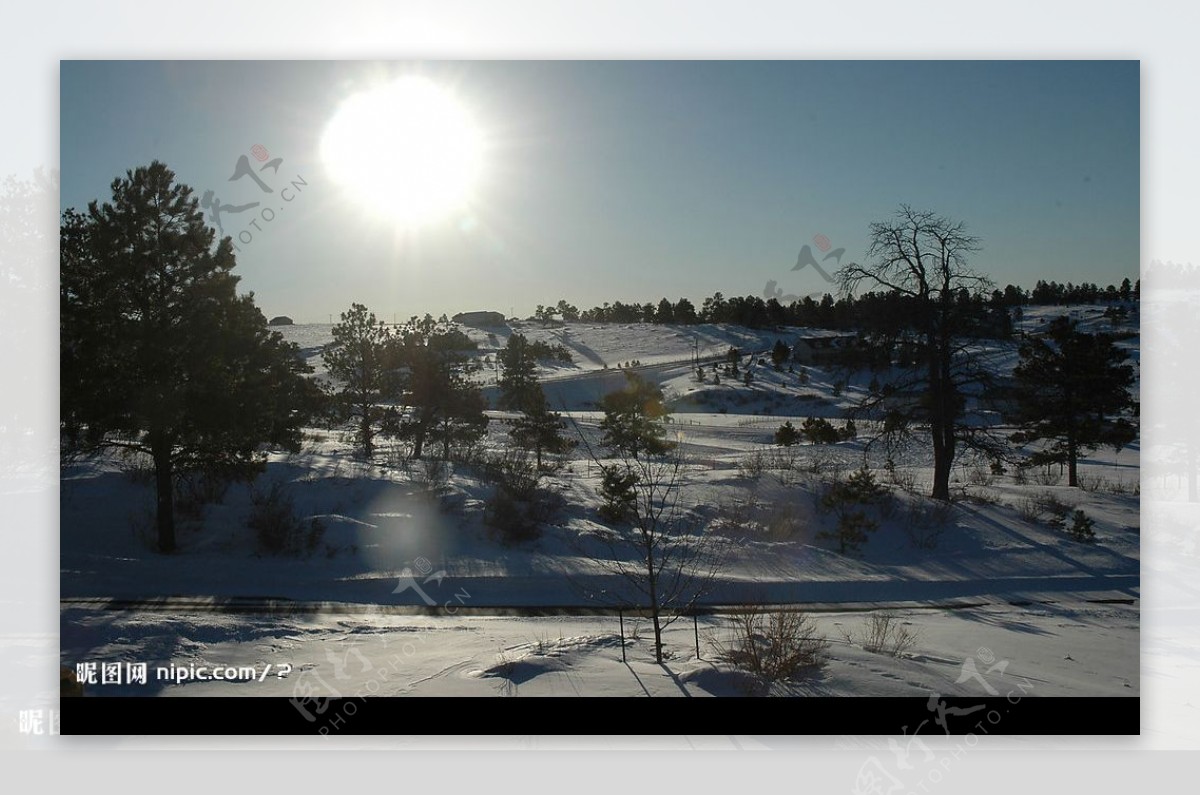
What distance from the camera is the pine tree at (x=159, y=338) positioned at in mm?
8797

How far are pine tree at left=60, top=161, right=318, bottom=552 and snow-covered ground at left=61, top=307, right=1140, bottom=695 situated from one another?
3.77 ft

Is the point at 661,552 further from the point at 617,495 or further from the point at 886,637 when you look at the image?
the point at 886,637

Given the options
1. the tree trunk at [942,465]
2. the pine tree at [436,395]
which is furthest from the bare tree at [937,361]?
the pine tree at [436,395]

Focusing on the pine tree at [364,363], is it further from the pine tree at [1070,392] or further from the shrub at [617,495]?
the pine tree at [1070,392]

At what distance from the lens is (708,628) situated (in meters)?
7.62

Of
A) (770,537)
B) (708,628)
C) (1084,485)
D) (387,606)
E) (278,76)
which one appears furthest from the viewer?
(1084,485)

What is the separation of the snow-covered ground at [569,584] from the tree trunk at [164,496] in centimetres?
25

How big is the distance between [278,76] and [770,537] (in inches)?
303

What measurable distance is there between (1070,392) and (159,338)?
13.1 meters

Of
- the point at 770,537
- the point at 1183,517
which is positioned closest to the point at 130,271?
the point at 770,537

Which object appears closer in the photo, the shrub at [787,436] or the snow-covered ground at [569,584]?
the snow-covered ground at [569,584]

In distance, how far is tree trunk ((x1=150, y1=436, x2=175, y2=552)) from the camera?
31.6 feet

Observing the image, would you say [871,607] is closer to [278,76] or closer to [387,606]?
[387,606]

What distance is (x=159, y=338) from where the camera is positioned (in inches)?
366
